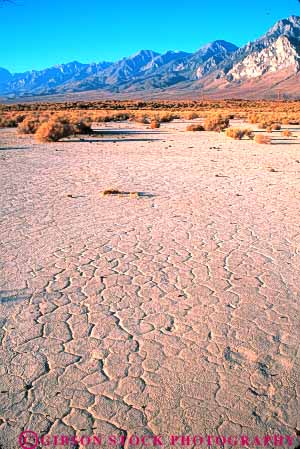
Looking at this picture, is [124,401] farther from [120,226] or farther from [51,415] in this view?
[120,226]

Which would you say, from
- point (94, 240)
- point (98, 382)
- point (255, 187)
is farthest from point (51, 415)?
point (255, 187)

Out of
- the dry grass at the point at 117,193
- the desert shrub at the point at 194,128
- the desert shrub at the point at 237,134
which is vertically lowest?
the desert shrub at the point at 194,128

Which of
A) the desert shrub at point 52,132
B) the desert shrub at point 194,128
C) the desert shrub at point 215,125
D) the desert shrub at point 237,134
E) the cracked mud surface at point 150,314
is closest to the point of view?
the cracked mud surface at point 150,314

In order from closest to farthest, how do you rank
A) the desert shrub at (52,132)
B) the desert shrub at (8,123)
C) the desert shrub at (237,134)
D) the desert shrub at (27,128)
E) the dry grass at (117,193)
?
the dry grass at (117,193) < the desert shrub at (52,132) < the desert shrub at (237,134) < the desert shrub at (27,128) < the desert shrub at (8,123)

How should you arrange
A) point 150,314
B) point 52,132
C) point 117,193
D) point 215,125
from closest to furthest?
point 150,314 < point 117,193 < point 52,132 < point 215,125

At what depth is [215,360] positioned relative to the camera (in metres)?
3.89

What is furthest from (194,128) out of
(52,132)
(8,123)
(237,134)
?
(8,123)

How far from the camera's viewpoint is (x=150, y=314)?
15.5ft

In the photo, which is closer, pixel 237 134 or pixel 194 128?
pixel 237 134

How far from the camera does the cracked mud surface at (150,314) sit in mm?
3301

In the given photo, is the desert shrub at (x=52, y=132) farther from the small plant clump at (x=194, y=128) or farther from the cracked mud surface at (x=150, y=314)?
the cracked mud surface at (x=150, y=314)

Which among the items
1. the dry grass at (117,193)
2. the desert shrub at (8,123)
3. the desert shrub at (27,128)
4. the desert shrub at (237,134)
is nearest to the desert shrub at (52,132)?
the desert shrub at (27,128)

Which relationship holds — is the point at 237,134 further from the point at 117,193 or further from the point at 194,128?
the point at 117,193

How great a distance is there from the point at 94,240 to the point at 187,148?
14.2 metres
